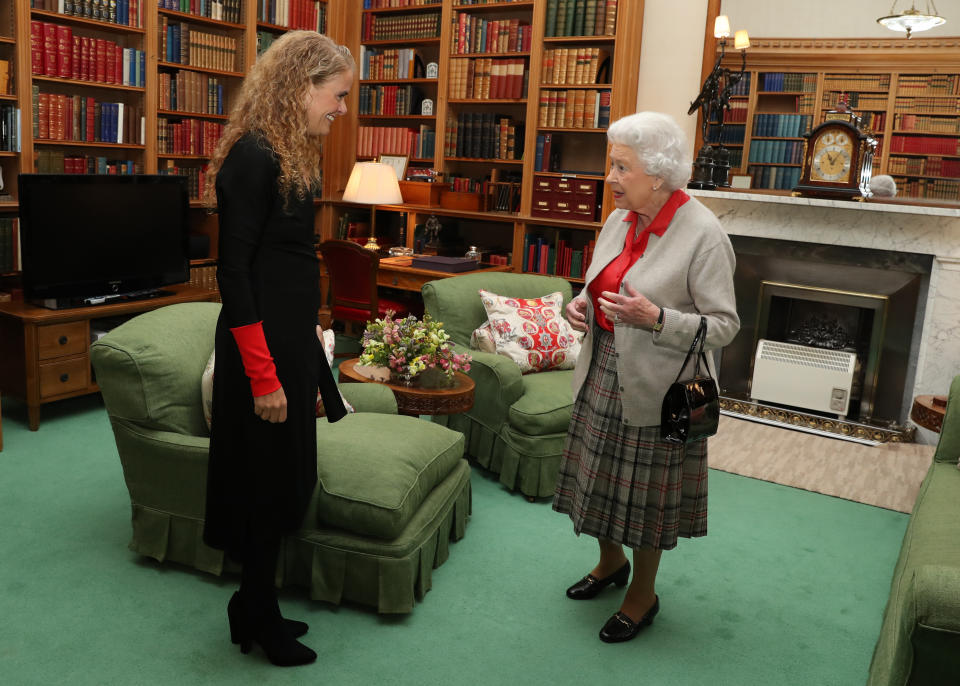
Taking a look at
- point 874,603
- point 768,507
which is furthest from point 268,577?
point 768,507

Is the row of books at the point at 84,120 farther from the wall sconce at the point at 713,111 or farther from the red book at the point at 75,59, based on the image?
the wall sconce at the point at 713,111

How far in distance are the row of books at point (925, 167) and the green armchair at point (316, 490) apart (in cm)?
470

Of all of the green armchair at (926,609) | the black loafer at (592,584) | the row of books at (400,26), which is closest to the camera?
the green armchair at (926,609)

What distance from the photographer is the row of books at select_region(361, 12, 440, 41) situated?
5.95 m

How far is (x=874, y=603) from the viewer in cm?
279

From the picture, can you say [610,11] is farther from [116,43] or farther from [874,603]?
[874,603]

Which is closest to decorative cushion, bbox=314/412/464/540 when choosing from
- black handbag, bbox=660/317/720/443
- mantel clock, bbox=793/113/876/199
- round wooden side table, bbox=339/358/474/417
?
round wooden side table, bbox=339/358/474/417

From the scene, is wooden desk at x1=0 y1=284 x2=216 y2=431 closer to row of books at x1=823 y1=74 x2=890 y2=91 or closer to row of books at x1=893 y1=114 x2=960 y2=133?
row of books at x1=823 y1=74 x2=890 y2=91

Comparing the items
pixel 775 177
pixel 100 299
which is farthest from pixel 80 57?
pixel 775 177

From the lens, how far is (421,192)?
19.2ft

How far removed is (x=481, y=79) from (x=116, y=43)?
235 cm

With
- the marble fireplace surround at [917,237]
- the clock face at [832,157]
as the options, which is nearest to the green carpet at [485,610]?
the marble fireplace surround at [917,237]

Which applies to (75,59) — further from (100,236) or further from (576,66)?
(576,66)

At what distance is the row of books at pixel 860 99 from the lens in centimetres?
599
